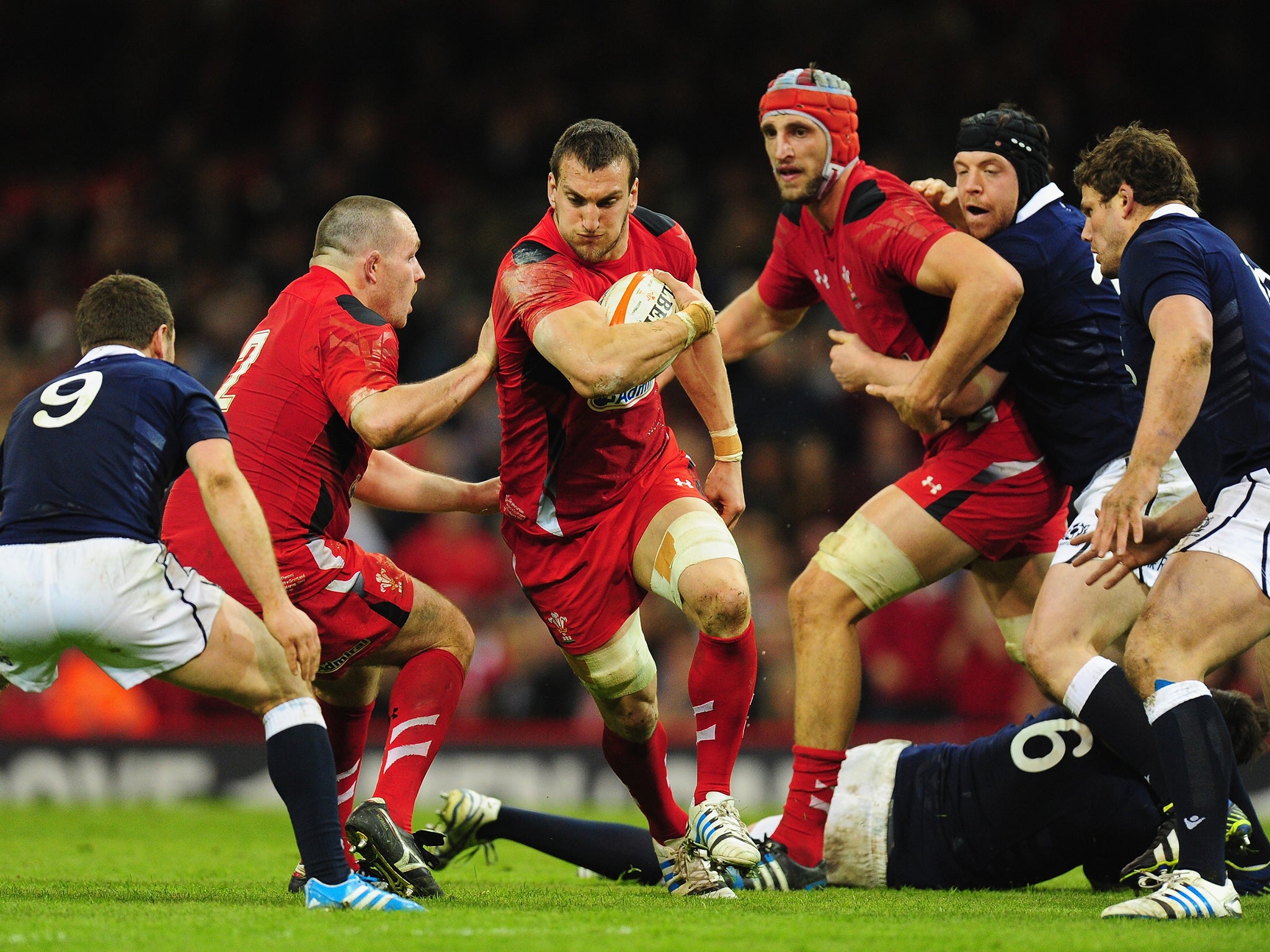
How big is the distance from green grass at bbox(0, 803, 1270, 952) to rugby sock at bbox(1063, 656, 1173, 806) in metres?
0.53

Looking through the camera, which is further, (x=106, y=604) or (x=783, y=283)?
(x=783, y=283)

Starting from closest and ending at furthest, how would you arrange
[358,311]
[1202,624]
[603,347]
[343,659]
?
[1202,624]
[603,347]
[358,311]
[343,659]

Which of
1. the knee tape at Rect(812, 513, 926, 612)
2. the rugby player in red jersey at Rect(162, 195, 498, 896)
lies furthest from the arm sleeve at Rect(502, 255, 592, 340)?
the knee tape at Rect(812, 513, 926, 612)

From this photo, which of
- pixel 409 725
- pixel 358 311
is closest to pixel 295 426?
pixel 358 311

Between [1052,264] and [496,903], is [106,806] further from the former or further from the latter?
[1052,264]

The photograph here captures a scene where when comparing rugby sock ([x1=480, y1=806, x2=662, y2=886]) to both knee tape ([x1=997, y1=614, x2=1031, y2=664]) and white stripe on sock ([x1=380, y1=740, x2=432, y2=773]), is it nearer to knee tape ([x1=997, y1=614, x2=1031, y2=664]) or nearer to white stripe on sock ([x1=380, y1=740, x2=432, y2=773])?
white stripe on sock ([x1=380, y1=740, x2=432, y2=773])

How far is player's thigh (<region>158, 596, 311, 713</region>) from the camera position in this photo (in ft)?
14.5

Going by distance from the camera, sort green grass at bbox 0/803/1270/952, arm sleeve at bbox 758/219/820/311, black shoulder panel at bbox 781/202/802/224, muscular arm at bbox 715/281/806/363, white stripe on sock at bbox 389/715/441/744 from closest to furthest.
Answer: green grass at bbox 0/803/1270/952 → white stripe on sock at bbox 389/715/441/744 → black shoulder panel at bbox 781/202/802/224 → arm sleeve at bbox 758/219/820/311 → muscular arm at bbox 715/281/806/363

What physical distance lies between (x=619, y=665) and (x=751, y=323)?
2.05m

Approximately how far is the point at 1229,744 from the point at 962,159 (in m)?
2.64

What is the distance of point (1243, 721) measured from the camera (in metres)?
5.62

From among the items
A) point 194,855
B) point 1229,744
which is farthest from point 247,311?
point 1229,744

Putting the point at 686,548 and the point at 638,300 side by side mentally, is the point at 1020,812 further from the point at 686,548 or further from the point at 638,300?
the point at 638,300

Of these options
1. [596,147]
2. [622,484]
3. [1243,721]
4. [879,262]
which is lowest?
[1243,721]
